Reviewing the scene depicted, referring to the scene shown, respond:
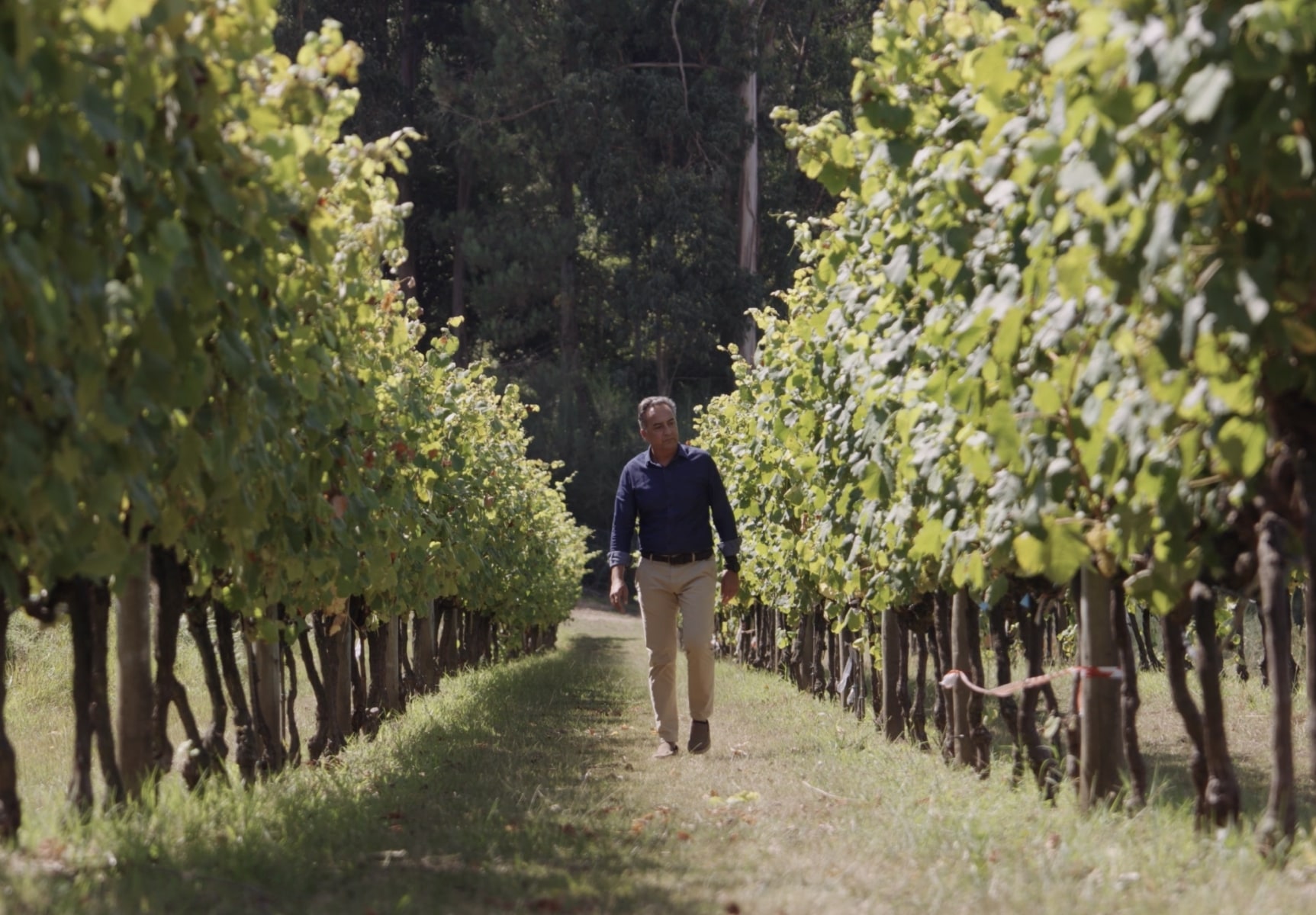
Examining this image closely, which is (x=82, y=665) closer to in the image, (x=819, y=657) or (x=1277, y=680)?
(x=1277, y=680)

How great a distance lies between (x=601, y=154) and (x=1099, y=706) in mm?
33356

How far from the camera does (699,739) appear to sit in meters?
9.83

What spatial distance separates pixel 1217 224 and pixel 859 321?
12.0 feet

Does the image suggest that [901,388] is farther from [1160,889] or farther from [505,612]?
[505,612]

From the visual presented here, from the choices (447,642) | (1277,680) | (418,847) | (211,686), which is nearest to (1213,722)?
(1277,680)

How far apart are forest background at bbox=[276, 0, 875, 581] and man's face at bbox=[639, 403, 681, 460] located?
28.0 meters

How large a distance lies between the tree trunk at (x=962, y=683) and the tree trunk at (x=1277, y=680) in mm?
3241

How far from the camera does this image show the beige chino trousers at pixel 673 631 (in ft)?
31.8

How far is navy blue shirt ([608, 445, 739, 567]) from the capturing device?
9781 mm

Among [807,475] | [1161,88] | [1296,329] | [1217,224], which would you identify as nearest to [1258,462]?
[1296,329]

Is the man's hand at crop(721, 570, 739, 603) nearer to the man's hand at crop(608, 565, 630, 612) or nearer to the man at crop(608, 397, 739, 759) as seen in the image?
the man at crop(608, 397, 739, 759)

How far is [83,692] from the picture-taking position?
5582 mm

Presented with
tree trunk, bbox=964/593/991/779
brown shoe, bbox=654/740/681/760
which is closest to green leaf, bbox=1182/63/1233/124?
Answer: tree trunk, bbox=964/593/991/779

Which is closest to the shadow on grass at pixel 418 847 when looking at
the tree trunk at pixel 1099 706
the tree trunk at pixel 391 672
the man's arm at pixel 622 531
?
the man's arm at pixel 622 531
